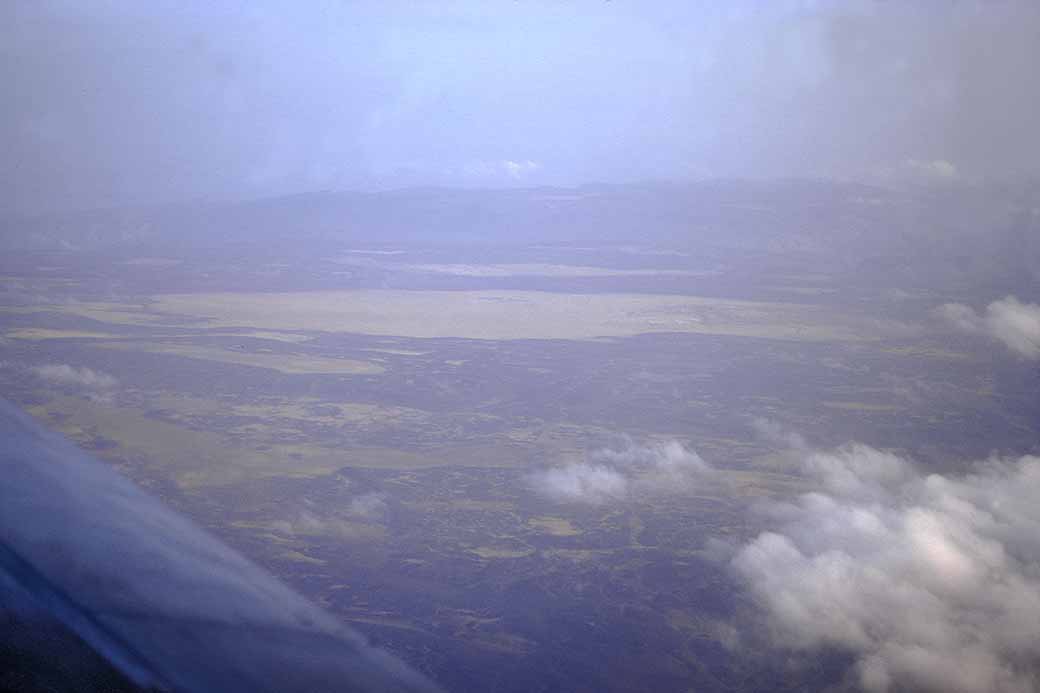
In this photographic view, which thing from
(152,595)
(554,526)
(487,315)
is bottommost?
(554,526)

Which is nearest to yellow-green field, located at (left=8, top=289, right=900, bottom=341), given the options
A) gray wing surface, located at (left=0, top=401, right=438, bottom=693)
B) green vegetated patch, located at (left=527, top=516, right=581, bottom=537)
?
green vegetated patch, located at (left=527, top=516, right=581, bottom=537)

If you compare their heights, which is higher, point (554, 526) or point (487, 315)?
point (487, 315)

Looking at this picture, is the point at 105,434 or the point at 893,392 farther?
the point at 893,392

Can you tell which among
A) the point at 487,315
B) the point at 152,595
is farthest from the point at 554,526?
the point at 487,315

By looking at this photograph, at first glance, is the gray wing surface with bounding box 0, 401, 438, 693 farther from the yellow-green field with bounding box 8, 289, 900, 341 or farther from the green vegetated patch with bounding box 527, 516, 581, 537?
the yellow-green field with bounding box 8, 289, 900, 341

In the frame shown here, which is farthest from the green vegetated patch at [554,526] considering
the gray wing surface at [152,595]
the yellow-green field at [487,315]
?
the yellow-green field at [487,315]

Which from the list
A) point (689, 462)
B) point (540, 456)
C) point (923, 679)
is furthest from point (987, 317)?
point (923, 679)

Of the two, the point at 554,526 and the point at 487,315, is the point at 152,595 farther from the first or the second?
the point at 487,315

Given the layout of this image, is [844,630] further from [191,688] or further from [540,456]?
[191,688]

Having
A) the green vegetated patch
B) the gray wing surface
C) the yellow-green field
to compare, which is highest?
the yellow-green field
